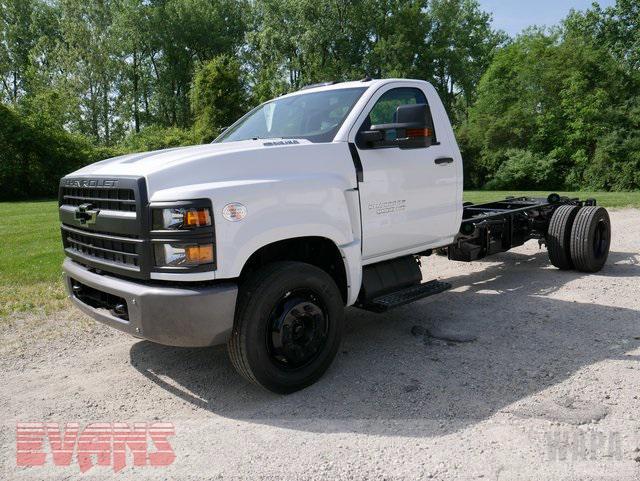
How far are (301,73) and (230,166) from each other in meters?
46.5

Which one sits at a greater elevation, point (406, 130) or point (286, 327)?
point (406, 130)

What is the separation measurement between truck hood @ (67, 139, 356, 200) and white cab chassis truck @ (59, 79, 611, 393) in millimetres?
11

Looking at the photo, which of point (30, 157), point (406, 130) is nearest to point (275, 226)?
point (406, 130)

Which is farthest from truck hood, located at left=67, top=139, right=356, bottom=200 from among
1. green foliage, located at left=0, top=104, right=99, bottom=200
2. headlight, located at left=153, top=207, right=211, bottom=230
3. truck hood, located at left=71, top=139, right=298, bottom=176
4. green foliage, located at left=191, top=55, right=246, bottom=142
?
green foliage, located at left=191, top=55, right=246, bottom=142

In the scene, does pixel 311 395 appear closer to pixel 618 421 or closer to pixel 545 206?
pixel 618 421

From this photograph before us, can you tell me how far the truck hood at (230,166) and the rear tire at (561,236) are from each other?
14.2ft

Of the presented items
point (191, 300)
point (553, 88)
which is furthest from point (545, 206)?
point (553, 88)

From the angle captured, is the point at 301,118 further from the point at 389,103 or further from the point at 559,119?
the point at 559,119

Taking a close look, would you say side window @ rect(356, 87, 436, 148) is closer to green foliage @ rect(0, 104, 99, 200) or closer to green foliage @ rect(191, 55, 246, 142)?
green foliage @ rect(0, 104, 99, 200)

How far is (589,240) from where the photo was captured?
7.26 meters

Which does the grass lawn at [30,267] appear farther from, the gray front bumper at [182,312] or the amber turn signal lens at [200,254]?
the amber turn signal lens at [200,254]

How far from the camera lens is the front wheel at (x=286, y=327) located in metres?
3.62

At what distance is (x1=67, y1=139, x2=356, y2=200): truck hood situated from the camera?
11.5 feet

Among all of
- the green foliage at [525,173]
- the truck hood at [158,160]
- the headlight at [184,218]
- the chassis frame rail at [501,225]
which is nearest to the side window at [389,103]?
the truck hood at [158,160]
